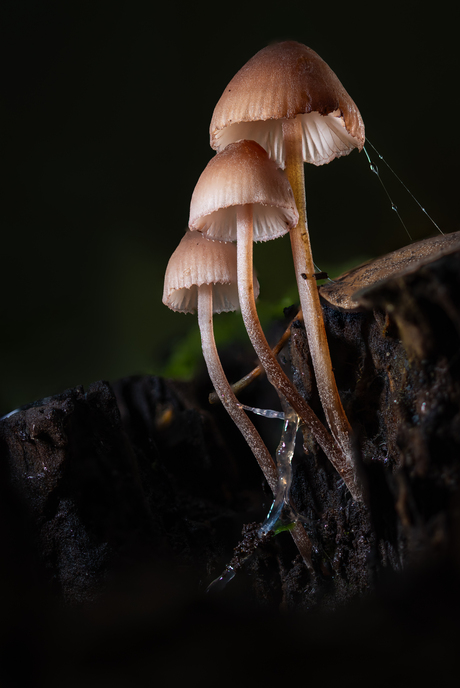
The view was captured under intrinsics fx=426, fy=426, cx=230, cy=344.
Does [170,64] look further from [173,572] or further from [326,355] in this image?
[173,572]

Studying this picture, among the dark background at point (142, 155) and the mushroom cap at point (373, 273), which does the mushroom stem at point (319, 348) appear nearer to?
the mushroom cap at point (373, 273)

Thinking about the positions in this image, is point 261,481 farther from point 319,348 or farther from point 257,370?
point 319,348

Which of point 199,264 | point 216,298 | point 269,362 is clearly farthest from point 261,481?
point 199,264

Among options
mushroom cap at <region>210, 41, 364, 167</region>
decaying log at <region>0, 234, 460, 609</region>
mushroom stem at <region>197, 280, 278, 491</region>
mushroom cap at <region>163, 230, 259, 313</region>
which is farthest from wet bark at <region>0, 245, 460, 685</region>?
mushroom cap at <region>210, 41, 364, 167</region>

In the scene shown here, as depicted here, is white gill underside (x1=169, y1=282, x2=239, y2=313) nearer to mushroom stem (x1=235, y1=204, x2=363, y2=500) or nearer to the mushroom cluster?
the mushroom cluster

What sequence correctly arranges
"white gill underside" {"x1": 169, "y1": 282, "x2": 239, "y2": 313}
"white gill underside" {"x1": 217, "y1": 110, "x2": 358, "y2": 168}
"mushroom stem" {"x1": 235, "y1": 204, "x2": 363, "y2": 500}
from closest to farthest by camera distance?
"mushroom stem" {"x1": 235, "y1": 204, "x2": 363, "y2": 500} < "white gill underside" {"x1": 217, "y1": 110, "x2": 358, "y2": 168} < "white gill underside" {"x1": 169, "y1": 282, "x2": 239, "y2": 313}
